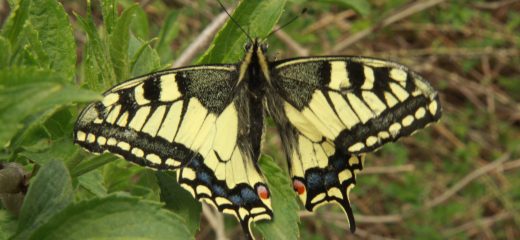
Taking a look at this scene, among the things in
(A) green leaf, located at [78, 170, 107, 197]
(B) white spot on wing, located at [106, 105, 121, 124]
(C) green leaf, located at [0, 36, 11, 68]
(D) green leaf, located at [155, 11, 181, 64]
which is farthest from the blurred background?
(C) green leaf, located at [0, 36, 11, 68]

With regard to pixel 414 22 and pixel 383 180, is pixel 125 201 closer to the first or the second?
pixel 383 180

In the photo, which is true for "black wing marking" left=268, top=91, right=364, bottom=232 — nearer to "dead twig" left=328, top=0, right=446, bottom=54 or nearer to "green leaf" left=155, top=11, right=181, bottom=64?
"green leaf" left=155, top=11, right=181, bottom=64

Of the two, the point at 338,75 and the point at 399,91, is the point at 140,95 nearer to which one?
the point at 338,75

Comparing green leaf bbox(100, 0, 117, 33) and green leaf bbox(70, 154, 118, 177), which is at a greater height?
green leaf bbox(100, 0, 117, 33)

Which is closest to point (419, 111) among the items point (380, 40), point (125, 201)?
point (125, 201)

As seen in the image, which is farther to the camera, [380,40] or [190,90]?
[380,40]

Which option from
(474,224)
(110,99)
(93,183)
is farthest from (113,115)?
(474,224)
